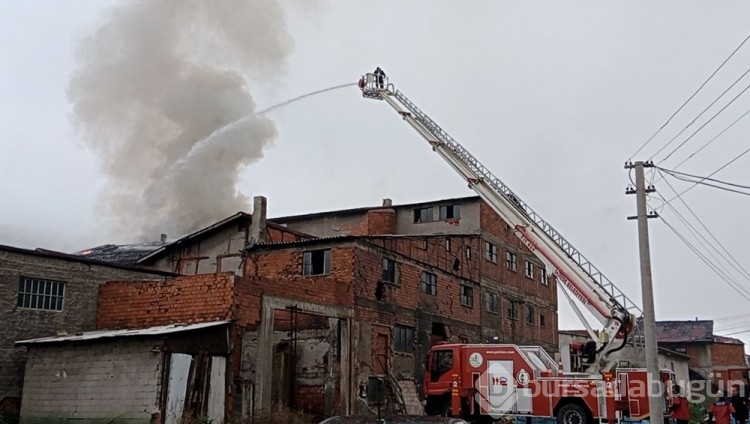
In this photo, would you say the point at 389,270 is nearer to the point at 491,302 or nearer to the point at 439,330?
the point at 439,330

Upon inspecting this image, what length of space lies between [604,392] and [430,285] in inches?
446

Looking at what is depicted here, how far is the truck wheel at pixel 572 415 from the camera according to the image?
20266 millimetres

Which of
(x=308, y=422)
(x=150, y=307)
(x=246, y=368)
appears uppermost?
(x=150, y=307)

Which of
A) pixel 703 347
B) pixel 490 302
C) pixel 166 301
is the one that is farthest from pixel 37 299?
pixel 703 347

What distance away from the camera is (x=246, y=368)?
24.2 m

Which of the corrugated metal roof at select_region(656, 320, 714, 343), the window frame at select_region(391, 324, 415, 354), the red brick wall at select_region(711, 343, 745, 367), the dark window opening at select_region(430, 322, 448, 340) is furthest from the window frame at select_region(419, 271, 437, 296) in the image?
the red brick wall at select_region(711, 343, 745, 367)

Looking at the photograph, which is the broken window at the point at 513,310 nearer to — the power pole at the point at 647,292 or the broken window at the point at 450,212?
the broken window at the point at 450,212

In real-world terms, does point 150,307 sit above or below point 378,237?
below

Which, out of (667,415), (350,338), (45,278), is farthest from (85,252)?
(667,415)

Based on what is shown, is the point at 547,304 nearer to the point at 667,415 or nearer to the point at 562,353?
the point at 562,353

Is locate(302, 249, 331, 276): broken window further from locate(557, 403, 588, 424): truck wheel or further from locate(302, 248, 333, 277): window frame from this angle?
locate(557, 403, 588, 424): truck wheel

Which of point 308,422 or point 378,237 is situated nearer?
point 308,422

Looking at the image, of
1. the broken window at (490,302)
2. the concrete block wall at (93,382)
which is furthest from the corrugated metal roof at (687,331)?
the concrete block wall at (93,382)

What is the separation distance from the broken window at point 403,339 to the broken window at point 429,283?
6.63ft
